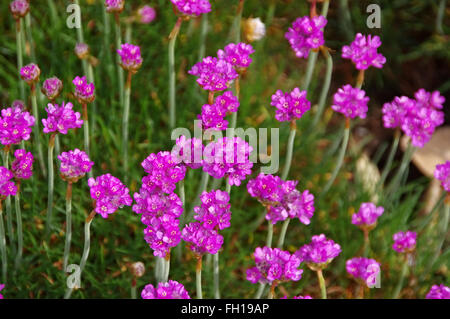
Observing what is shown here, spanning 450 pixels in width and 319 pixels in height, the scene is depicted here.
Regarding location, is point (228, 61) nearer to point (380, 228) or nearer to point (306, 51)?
point (306, 51)

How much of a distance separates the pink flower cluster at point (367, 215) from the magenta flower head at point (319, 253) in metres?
0.18

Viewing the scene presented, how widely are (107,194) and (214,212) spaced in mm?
244

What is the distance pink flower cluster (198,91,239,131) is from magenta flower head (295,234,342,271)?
360mm

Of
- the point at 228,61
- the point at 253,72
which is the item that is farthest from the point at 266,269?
the point at 253,72

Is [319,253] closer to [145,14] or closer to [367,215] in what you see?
[367,215]

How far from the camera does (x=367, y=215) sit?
160cm

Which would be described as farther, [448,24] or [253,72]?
[448,24]

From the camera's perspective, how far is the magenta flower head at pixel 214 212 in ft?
4.41

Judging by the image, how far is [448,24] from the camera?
282 centimetres

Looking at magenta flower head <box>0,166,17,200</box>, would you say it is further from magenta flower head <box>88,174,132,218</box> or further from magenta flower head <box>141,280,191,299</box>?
magenta flower head <box>141,280,191,299</box>

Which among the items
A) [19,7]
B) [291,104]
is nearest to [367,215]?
[291,104]

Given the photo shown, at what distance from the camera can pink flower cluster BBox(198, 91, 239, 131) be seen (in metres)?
1.40

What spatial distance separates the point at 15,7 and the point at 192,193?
2.66 ft

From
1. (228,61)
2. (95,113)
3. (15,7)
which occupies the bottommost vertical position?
(95,113)
